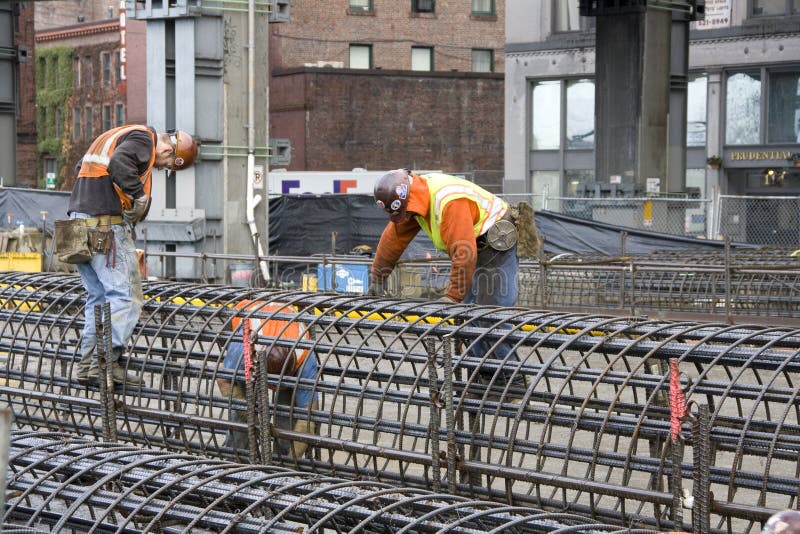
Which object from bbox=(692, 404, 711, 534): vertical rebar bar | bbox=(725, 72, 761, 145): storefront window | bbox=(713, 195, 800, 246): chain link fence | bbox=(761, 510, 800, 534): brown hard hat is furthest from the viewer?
bbox=(725, 72, 761, 145): storefront window

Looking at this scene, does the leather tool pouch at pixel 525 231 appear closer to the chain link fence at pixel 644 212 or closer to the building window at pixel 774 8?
the chain link fence at pixel 644 212

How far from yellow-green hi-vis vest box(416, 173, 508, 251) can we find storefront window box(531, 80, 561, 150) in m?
31.4

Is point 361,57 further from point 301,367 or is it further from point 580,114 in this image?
point 301,367

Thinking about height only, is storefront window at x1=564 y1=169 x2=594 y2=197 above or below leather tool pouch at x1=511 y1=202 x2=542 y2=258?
above

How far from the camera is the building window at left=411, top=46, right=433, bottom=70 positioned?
55.0 metres

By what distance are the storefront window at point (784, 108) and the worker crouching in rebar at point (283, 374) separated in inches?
1201

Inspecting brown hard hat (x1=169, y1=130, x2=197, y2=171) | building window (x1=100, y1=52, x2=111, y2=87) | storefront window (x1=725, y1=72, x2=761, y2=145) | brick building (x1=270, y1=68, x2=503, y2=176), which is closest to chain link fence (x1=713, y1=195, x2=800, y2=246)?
storefront window (x1=725, y1=72, x2=761, y2=145)

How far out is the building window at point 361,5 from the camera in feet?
174

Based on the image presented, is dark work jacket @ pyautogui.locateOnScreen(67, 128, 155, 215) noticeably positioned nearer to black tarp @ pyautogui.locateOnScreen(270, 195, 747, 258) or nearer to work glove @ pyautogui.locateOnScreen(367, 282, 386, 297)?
work glove @ pyautogui.locateOnScreen(367, 282, 386, 297)

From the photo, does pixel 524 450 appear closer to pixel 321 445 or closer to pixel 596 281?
pixel 321 445

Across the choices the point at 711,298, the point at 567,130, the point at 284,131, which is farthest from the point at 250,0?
the point at 284,131

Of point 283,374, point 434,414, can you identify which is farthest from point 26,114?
point 434,414

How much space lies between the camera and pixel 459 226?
8.84 m

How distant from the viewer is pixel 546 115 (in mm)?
40594
